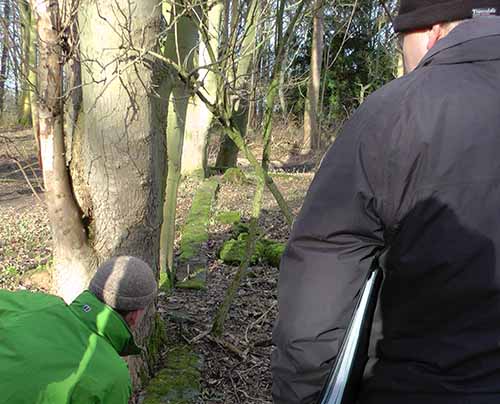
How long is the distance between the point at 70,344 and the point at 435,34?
5.17 ft

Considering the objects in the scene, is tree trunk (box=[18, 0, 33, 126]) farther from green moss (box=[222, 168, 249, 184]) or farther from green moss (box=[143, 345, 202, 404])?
green moss (box=[222, 168, 249, 184])

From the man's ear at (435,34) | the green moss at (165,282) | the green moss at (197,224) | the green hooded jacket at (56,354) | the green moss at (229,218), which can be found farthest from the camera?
the green moss at (229,218)

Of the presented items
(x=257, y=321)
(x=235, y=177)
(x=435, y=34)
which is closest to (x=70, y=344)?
(x=435, y=34)

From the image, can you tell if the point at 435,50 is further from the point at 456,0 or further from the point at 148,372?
the point at 148,372

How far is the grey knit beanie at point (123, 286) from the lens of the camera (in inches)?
97.3

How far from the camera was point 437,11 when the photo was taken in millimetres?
1478

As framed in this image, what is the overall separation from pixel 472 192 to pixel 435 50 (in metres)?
0.36

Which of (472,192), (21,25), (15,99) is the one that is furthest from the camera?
(15,99)

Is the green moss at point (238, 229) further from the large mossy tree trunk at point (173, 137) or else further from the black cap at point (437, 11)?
the black cap at point (437, 11)

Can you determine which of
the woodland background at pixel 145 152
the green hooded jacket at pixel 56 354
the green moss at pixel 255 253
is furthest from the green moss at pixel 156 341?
the green moss at pixel 255 253

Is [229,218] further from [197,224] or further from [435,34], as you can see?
[435,34]

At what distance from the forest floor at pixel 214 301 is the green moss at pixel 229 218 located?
173mm

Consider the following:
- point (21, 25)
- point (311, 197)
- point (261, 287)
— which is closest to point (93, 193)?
point (21, 25)

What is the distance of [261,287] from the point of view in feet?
21.6
